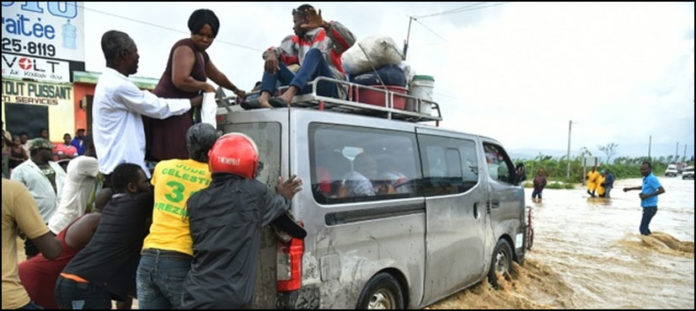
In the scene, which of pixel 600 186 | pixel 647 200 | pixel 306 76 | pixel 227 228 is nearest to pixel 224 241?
pixel 227 228

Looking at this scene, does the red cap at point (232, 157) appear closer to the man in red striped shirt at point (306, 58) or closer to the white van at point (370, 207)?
the white van at point (370, 207)

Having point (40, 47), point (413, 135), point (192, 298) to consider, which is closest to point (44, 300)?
point (192, 298)

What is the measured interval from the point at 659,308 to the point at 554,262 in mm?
4461

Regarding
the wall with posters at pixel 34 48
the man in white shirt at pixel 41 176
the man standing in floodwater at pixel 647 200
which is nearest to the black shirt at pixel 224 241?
the man in white shirt at pixel 41 176

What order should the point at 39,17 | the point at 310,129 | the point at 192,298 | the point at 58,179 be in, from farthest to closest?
the point at 39,17, the point at 58,179, the point at 310,129, the point at 192,298

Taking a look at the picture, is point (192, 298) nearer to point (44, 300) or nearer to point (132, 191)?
point (132, 191)

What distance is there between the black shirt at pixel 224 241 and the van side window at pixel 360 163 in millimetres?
605

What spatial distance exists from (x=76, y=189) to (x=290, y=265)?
5.67 ft

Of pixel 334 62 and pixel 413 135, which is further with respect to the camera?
pixel 334 62

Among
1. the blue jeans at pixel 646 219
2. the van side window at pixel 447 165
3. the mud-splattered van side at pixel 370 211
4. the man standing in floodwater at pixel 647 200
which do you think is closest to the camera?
the mud-splattered van side at pixel 370 211

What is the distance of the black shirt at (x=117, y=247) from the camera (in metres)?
2.41

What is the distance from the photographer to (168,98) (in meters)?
2.92

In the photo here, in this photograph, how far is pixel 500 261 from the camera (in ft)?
15.8

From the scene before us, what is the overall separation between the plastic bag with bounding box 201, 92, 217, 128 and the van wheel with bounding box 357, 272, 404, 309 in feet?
4.93
